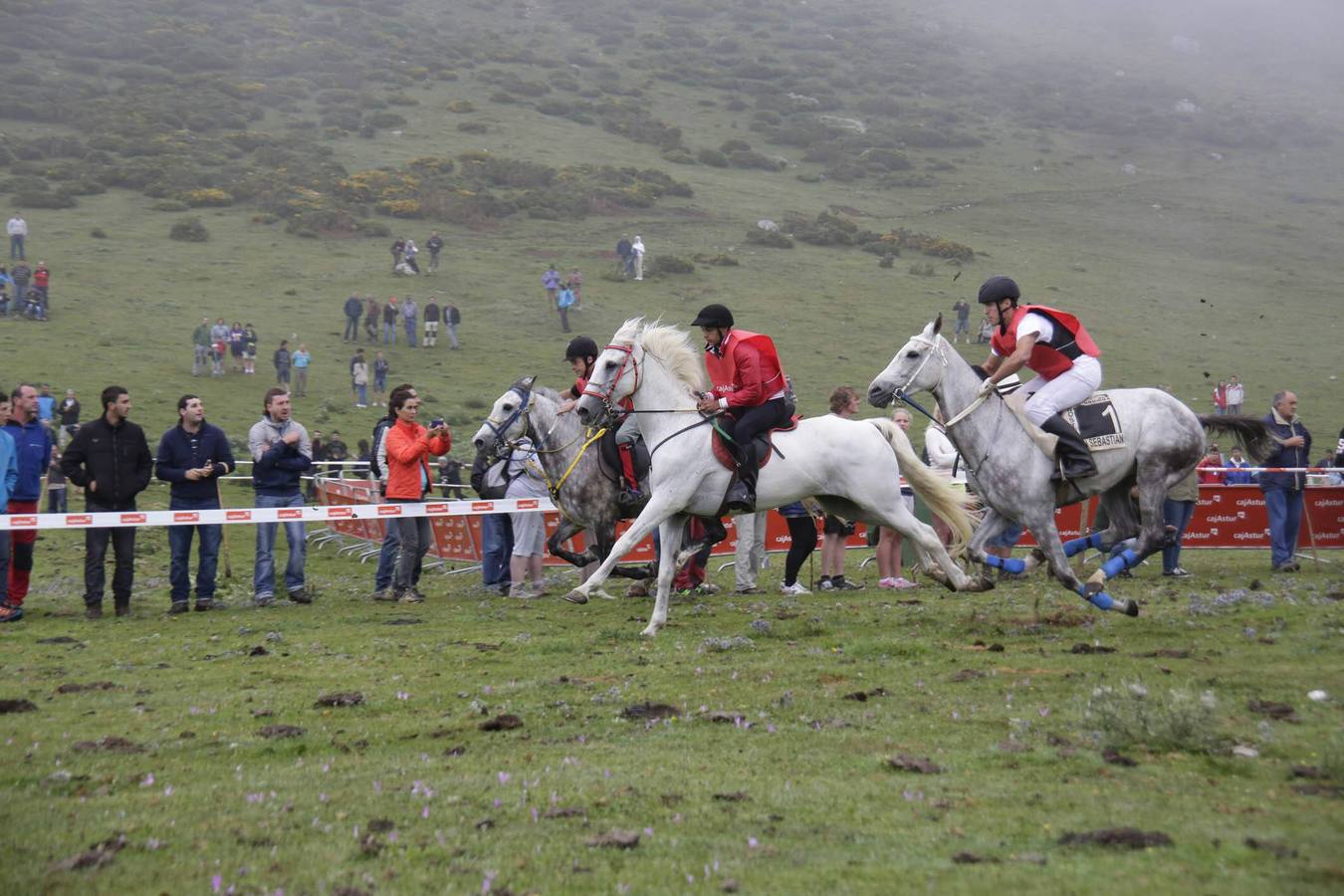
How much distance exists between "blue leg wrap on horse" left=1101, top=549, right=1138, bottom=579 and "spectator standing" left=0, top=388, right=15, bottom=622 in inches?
461

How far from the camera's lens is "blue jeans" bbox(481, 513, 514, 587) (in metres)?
17.6

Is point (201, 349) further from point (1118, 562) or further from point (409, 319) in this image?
point (1118, 562)

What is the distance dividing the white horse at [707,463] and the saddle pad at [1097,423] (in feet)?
5.84

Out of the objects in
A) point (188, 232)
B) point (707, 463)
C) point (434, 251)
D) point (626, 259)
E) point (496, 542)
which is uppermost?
point (188, 232)

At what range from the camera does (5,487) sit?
47.4ft

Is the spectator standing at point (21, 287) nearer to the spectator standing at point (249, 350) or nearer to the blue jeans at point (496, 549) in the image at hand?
the spectator standing at point (249, 350)

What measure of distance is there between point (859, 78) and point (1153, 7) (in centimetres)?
7520

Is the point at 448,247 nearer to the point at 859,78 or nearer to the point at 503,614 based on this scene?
the point at 503,614

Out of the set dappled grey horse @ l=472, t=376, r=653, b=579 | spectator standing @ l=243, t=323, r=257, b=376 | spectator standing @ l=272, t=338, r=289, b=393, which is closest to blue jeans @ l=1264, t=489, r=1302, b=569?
dappled grey horse @ l=472, t=376, r=653, b=579

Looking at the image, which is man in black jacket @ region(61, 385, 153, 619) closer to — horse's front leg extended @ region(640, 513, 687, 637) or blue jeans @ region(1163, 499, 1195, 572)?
horse's front leg extended @ region(640, 513, 687, 637)

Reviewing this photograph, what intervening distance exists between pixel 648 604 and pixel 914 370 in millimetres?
4662

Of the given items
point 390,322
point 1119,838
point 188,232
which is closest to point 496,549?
point 1119,838

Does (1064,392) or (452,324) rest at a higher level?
(452,324)

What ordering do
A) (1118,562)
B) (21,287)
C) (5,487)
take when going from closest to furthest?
(1118,562), (5,487), (21,287)
